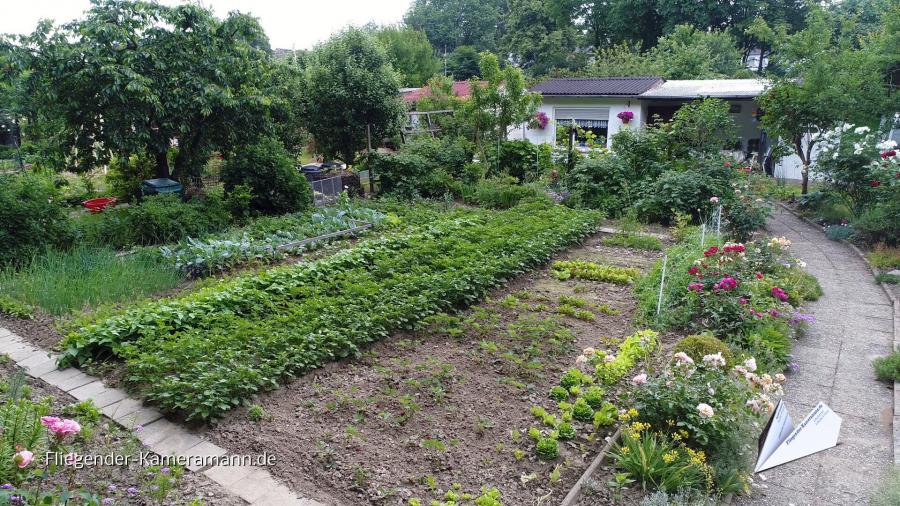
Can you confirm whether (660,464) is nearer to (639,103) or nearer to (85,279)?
(85,279)

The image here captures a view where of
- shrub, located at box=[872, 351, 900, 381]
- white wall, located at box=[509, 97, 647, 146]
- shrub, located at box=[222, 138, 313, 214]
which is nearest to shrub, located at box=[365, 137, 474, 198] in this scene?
shrub, located at box=[222, 138, 313, 214]

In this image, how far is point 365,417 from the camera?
4254 millimetres

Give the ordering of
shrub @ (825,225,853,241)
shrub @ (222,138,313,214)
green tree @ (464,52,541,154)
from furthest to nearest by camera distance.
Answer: green tree @ (464,52,541,154)
shrub @ (222,138,313,214)
shrub @ (825,225,853,241)

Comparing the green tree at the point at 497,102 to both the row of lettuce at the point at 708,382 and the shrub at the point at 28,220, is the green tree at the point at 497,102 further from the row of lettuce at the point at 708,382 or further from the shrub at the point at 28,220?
the shrub at the point at 28,220

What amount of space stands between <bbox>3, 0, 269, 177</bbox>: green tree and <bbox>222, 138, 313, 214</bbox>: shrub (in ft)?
2.43

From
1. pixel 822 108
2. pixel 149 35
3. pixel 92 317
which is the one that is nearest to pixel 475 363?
pixel 92 317

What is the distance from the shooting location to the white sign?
3682mm

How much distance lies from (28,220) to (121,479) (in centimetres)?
566

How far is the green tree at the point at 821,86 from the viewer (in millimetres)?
10797

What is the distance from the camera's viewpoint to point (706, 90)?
58.9 ft

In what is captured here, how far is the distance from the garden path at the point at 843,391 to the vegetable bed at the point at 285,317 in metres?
3.29

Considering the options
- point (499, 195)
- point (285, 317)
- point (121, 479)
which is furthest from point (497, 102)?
point (121, 479)

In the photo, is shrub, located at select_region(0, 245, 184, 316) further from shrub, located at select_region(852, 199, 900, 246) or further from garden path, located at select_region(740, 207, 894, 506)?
shrub, located at select_region(852, 199, 900, 246)

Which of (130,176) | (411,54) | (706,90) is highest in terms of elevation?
(411,54)
